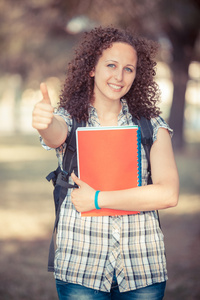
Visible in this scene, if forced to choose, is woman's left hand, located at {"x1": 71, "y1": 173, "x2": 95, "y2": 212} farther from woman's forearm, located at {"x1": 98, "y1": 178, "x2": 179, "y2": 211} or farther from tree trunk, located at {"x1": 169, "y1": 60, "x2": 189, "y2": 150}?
tree trunk, located at {"x1": 169, "y1": 60, "x2": 189, "y2": 150}

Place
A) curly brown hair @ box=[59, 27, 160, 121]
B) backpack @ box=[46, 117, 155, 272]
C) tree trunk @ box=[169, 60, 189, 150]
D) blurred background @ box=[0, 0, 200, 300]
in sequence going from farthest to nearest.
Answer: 1. tree trunk @ box=[169, 60, 189, 150]
2. blurred background @ box=[0, 0, 200, 300]
3. curly brown hair @ box=[59, 27, 160, 121]
4. backpack @ box=[46, 117, 155, 272]

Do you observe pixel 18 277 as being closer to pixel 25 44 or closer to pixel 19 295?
pixel 19 295

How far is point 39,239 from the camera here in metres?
5.58

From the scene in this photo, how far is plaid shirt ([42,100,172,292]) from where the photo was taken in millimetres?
1761

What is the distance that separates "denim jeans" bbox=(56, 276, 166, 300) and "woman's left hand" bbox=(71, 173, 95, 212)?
1.12 ft

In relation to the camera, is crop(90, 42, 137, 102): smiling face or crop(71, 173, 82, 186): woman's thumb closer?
crop(71, 173, 82, 186): woman's thumb

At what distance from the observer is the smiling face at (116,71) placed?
1.83m

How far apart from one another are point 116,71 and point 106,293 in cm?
95

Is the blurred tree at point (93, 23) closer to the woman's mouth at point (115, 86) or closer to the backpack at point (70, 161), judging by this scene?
the woman's mouth at point (115, 86)

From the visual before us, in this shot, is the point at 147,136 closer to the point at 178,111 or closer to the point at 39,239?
the point at 39,239

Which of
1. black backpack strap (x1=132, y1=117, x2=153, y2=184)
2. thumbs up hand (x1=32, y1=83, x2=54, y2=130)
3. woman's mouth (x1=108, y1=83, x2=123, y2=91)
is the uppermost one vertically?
woman's mouth (x1=108, y1=83, x2=123, y2=91)

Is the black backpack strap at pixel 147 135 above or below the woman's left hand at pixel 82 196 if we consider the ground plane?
above

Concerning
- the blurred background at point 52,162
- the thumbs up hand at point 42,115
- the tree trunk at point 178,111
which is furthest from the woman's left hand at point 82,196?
the tree trunk at point 178,111

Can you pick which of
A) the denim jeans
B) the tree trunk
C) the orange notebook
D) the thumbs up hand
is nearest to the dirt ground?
the denim jeans
